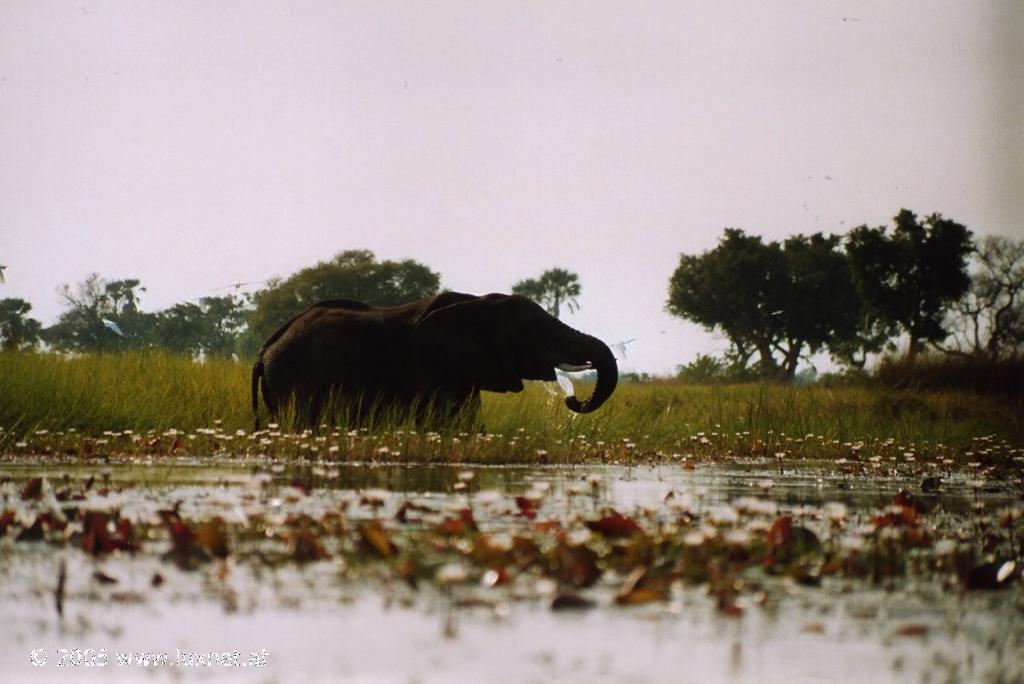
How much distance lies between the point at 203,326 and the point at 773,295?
2209 cm

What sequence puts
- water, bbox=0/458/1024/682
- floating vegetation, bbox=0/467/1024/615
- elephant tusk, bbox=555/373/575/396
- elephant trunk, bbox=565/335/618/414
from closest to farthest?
water, bbox=0/458/1024/682 → floating vegetation, bbox=0/467/1024/615 → elephant trunk, bbox=565/335/618/414 → elephant tusk, bbox=555/373/575/396

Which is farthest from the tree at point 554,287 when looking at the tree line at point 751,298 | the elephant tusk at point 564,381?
the elephant tusk at point 564,381

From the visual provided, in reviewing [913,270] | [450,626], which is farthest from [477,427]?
[913,270]

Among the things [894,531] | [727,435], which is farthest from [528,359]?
[894,531]

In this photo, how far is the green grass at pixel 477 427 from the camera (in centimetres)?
1335

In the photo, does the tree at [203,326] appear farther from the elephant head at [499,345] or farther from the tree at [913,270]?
the elephant head at [499,345]

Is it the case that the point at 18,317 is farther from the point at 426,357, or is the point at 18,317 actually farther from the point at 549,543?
the point at 549,543

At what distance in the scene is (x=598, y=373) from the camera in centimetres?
1423

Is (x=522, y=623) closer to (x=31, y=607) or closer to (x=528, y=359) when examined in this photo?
(x=31, y=607)

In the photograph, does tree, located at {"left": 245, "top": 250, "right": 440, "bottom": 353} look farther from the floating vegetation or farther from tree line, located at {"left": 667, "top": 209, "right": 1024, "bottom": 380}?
the floating vegetation

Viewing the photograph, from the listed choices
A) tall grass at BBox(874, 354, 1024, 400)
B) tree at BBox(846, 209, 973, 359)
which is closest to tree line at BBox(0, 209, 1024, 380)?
tree at BBox(846, 209, 973, 359)

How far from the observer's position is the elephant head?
47.6 feet

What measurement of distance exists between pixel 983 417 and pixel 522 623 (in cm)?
1761

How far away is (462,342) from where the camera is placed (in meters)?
14.6
